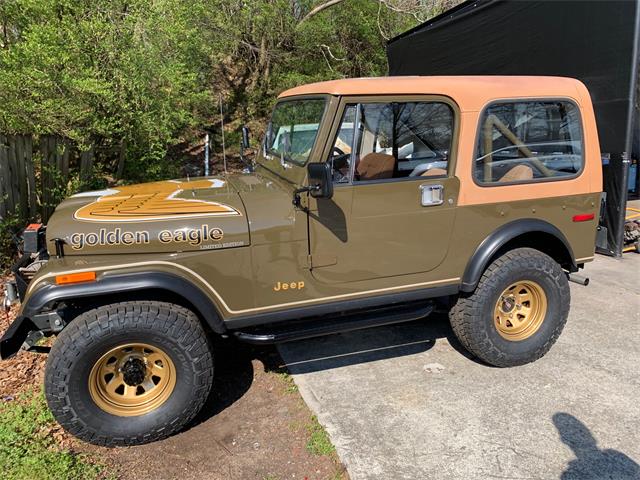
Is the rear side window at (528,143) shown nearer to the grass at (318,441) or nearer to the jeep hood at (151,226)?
the jeep hood at (151,226)

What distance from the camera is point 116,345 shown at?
2.77m

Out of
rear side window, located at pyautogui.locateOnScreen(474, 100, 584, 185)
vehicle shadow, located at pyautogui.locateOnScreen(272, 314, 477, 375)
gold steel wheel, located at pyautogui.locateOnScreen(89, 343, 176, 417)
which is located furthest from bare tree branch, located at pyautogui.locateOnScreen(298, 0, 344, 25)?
gold steel wheel, located at pyautogui.locateOnScreen(89, 343, 176, 417)

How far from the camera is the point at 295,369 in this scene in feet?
12.1

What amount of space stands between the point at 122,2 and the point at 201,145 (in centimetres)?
547

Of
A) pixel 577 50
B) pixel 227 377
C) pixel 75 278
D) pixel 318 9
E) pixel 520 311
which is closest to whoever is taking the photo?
pixel 75 278

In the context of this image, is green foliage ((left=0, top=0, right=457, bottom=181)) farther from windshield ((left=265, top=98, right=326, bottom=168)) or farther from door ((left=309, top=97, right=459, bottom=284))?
door ((left=309, top=97, right=459, bottom=284))

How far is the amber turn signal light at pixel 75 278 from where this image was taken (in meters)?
2.66

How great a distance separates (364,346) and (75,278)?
2.25m

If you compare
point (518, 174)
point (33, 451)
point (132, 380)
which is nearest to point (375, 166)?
point (518, 174)

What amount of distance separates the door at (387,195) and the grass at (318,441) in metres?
0.90

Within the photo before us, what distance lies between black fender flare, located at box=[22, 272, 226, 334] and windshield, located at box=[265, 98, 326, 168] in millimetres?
1062

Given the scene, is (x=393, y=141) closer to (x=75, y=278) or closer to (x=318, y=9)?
(x=75, y=278)

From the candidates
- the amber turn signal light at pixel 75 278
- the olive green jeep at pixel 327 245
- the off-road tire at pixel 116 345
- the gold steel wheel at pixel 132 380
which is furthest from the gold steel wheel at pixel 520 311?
the amber turn signal light at pixel 75 278

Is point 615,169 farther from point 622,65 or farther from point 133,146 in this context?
point 133,146
